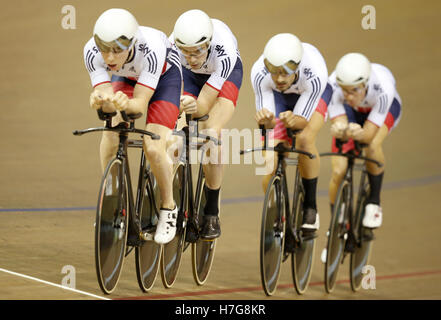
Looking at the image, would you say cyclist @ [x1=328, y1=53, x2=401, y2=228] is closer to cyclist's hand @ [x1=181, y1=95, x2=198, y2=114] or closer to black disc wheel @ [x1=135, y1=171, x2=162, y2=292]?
cyclist's hand @ [x1=181, y1=95, x2=198, y2=114]

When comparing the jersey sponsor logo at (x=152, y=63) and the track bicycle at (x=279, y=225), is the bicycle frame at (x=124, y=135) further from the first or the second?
the track bicycle at (x=279, y=225)

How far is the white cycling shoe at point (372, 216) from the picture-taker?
500 cm

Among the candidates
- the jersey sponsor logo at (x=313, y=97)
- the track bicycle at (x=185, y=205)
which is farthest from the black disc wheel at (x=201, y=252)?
the jersey sponsor logo at (x=313, y=97)

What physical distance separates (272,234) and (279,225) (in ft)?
0.24

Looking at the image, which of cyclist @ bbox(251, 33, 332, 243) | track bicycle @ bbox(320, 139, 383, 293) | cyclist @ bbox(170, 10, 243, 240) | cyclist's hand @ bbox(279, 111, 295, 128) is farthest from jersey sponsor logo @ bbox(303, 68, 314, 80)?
track bicycle @ bbox(320, 139, 383, 293)

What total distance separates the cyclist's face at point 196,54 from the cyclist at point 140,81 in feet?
0.56

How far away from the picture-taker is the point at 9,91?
7.01 meters

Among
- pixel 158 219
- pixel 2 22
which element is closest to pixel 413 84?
pixel 2 22

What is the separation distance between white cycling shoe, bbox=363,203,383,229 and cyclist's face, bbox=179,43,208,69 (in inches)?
70.9

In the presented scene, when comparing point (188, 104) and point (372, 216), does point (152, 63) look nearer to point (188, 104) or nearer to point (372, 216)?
point (188, 104)

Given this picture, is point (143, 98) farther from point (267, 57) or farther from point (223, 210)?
point (223, 210)

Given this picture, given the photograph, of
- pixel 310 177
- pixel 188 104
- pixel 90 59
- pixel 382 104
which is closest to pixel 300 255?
pixel 310 177

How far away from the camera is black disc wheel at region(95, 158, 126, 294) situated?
10.1 ft

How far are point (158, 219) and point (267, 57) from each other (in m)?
1.03
